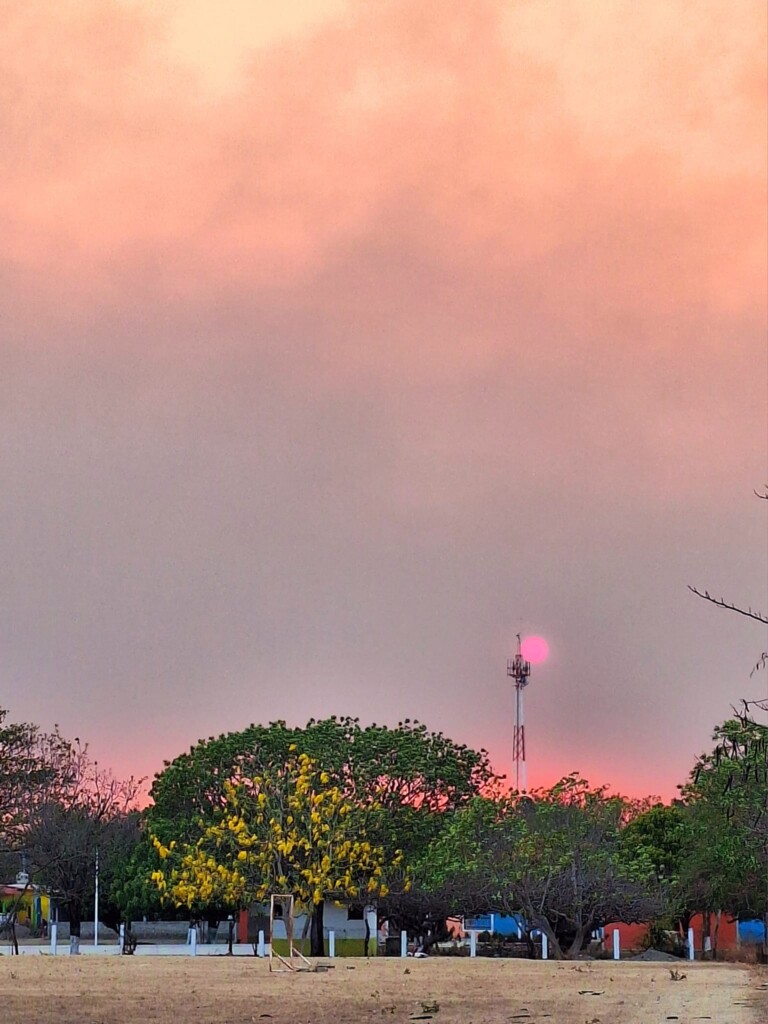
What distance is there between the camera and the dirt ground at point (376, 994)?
25.3 meters

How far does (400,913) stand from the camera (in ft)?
218

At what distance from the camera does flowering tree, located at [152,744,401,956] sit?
59.6m

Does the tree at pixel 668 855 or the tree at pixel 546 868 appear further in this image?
the tree at pixel 668 855

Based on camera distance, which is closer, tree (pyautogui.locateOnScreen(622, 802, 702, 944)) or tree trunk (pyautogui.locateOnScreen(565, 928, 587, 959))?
tree trunk (pyautogui.locateOnScreen(565, 928, 587, 959))

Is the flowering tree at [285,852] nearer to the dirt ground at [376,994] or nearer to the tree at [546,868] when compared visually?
the tree at [546,868]

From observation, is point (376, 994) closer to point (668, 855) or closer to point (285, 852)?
point (285, 852)

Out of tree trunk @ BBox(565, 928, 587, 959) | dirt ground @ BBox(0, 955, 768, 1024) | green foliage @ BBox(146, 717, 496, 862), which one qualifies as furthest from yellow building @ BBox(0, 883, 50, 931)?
dirt ground @ BBox(0, 955, 768, 1024)

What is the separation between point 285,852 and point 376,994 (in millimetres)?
29601

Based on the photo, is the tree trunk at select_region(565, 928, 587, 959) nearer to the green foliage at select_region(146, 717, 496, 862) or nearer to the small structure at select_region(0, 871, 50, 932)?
the green foliage at select_region(146, 717, 496, 862)

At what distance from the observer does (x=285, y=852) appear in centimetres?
5978

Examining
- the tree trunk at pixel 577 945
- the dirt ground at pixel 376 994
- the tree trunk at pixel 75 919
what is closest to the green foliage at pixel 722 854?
the tree trunk at pixel 577 945

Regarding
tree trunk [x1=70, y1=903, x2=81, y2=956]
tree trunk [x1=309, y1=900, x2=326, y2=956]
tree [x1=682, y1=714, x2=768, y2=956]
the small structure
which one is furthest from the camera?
the small structure

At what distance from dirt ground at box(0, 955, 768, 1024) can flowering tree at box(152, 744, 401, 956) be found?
1497 centimetres

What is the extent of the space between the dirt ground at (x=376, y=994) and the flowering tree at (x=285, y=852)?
15.0 meters
